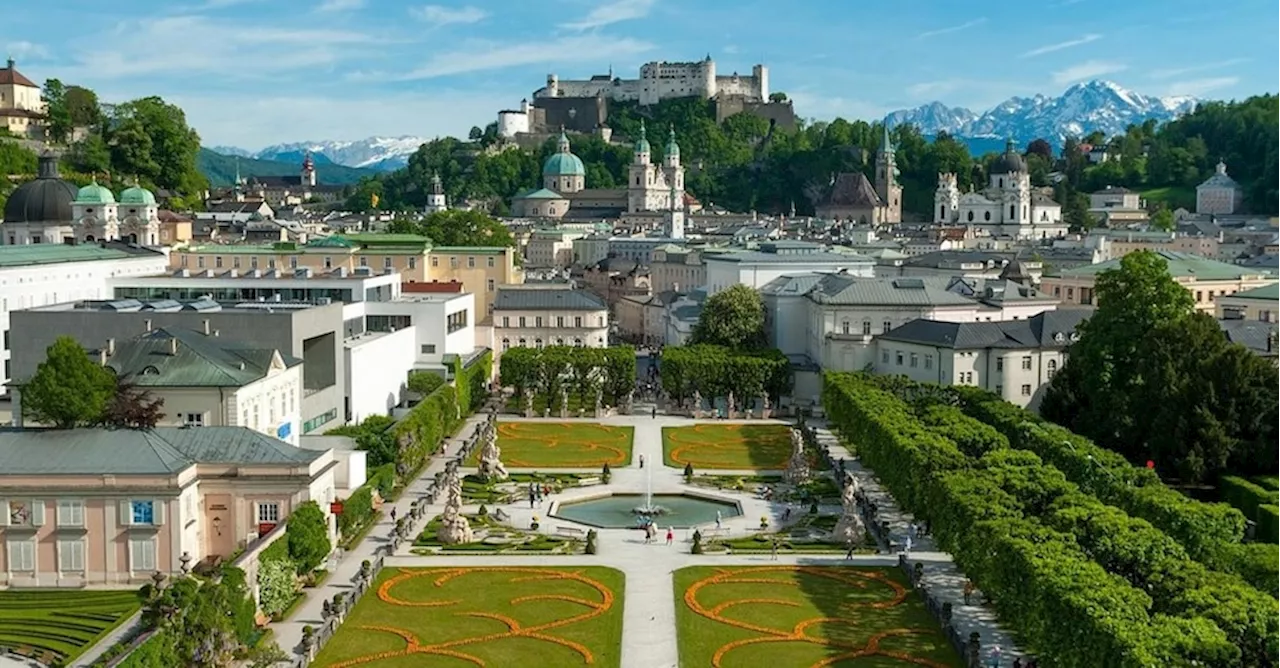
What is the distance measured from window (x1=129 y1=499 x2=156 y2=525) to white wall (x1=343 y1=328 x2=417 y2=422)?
27570mm

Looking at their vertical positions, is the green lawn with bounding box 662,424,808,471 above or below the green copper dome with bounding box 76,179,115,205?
below

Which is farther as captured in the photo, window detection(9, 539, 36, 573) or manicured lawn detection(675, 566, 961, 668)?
window detection(9, 539, 36, 573)

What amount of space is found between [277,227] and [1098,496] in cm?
10750

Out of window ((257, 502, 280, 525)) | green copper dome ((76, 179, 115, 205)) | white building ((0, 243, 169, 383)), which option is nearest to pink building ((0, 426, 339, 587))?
window ((257, 502, 280, 525))

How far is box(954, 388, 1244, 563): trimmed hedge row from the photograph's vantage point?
4444 centimetres

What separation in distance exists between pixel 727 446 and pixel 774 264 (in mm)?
34820

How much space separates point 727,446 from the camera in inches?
2992

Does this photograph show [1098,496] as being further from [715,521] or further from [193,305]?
[193,305]

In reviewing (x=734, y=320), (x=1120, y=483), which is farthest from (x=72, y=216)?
(x=1120, y=483)

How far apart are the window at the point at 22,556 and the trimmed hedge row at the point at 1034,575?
2930 centimetres

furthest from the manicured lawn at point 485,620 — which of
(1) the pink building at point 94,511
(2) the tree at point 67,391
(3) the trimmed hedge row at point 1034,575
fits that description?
(2) the tree at point 67,391

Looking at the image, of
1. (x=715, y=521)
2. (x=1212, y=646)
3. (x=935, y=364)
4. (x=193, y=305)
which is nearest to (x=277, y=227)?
(x=193, y=305)

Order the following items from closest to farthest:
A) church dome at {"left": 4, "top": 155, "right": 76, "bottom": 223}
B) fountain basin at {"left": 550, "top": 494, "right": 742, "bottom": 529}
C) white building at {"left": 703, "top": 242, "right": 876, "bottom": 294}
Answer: fountain basin at {"left": 550, "top": 494, "right": 742, "bottom": 529} < white building at {"left": 703, "top": 242, "right": 876, "bottom": 294} < church dome at {"left": 4, "top": 155, "right": 76, "bottom": 223}

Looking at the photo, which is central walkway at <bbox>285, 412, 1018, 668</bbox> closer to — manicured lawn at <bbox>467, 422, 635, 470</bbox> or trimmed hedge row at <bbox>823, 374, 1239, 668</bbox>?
trimmed hedge row at <bbox>823, 374, 1239, 668</bbox>
